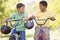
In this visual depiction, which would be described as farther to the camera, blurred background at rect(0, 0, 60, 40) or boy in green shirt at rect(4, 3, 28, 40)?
blurred background at rect(0, 0, 60, 40)

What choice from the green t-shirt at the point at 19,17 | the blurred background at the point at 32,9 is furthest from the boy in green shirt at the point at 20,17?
the blurred background at the point at 32,9

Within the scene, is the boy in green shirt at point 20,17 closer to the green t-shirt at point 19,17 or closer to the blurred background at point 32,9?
the green t-shirt at point 19,17

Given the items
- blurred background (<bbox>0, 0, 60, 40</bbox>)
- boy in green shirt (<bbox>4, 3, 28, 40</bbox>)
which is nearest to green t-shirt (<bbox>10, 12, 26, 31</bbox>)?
boy in green shirt (<bbox>4, 3, 28, 40</bbox>)

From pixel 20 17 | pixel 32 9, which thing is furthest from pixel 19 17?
pixel 32 9

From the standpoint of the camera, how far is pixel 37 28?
3229 millimetres

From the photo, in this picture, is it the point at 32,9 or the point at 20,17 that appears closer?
the point at 20,17

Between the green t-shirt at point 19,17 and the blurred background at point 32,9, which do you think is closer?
the green t-shirt at point 19,17

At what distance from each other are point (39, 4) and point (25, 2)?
0.84 feet

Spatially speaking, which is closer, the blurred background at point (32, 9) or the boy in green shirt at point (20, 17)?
the boy in green shirt at point (20, 17)

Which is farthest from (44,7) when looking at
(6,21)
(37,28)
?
(6,21)

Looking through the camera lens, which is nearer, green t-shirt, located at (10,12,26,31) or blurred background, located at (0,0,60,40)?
green t-shirt, located at (10,12,26,31)

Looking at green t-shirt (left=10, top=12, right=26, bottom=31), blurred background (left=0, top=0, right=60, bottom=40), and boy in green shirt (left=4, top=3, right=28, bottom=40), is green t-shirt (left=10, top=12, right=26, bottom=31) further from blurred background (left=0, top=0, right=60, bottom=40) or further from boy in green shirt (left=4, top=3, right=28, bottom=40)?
blurred background (left=0, top=0, right=60, bottom=40)

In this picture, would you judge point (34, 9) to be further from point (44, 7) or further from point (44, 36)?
point (44, 36)

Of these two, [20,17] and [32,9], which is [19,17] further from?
[32,9]
